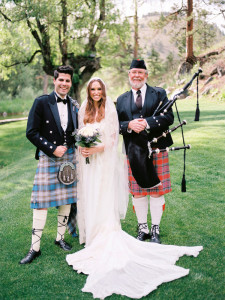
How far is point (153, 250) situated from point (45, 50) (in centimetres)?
1462

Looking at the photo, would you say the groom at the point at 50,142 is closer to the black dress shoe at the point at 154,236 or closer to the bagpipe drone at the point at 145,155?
the bagpipe drone at the point at 145,155

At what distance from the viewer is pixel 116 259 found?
120 inches

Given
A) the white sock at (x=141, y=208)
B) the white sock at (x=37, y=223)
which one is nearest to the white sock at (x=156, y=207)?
the white sock at (x=141, y=208)

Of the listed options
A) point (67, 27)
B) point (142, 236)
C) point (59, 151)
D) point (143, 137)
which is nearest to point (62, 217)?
point (59, 151)

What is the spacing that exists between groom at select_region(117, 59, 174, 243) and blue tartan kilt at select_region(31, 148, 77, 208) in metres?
0.75

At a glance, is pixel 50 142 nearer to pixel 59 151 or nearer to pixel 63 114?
pixel 59 151

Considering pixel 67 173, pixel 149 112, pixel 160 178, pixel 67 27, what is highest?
pixel 67 27

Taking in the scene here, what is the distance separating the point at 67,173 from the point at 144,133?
3.02ft

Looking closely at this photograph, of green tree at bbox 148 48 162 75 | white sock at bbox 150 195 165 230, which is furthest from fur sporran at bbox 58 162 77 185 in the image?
green tree at bbox 148 48 162 75

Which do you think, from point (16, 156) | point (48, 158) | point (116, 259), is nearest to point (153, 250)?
point (116, 259)

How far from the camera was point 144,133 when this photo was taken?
3.41 m

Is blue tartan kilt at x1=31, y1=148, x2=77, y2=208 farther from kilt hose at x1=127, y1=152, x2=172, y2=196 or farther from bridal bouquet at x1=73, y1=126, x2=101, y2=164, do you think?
kilt hose at x1=127, y1=152, x2=172, y2=196

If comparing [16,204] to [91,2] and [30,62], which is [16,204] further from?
[30,62]

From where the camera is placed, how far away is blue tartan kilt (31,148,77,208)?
3.31 metres
